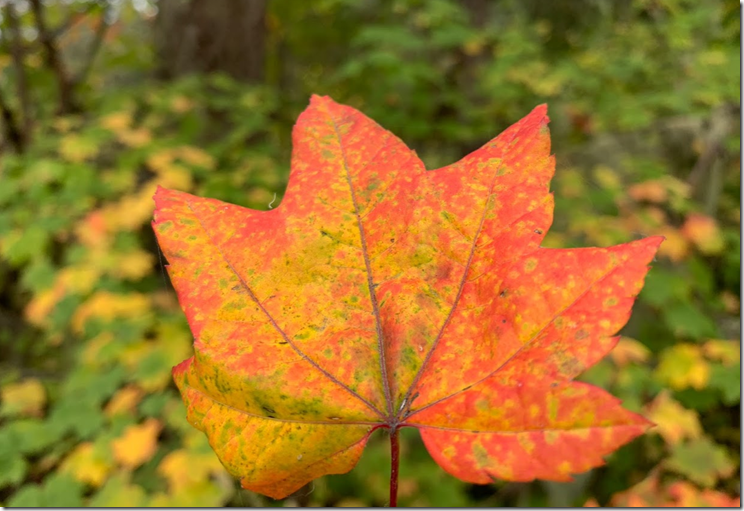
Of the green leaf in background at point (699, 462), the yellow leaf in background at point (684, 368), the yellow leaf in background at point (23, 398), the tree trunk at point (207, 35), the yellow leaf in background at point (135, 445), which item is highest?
the tree trunk at point (207, 35)

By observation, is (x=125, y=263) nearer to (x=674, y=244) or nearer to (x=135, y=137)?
(x=135, y=137)

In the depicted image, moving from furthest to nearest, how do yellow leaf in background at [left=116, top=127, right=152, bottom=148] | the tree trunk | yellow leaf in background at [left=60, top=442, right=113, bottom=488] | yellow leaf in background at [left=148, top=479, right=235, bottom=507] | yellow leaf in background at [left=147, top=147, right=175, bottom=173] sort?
1. the tree trunk
2. yellow leaf in background at [left=116, top=127, right=152, bottom=148]
3. yellow leaf in background at [left=147, top=147, right=175, bottom=173]
4. yellow leaf in background at [left=60, top=442, right=113, bottom=488]
5. yellow leaf in background at [left=148, top=479, right=235, bottom=507]

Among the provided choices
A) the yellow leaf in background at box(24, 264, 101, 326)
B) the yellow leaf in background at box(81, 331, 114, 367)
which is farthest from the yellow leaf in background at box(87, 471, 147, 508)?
the yellow leaf in background at box(24, 264, 101, 326)

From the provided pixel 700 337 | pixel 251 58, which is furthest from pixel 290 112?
pixel 700 337

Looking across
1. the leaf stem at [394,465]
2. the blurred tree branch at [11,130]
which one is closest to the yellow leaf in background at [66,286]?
the blurred tree branch at [11,130]

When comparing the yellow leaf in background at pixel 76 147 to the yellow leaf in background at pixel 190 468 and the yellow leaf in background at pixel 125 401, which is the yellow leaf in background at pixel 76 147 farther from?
the yellow leaf in background at pixel 190 468

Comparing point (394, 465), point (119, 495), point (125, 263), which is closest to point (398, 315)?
point (394, 465)

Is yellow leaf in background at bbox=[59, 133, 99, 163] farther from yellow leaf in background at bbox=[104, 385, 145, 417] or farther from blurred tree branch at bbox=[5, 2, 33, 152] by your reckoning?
yellow leaf in background at bbox=[104, 385, 145, 417]
